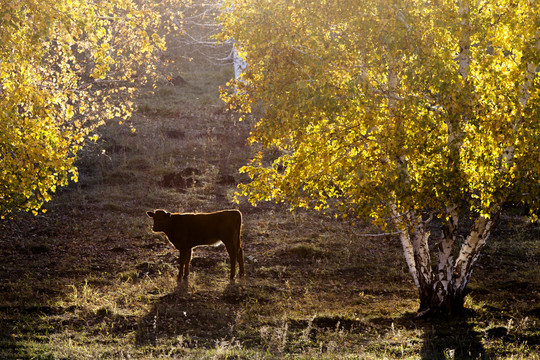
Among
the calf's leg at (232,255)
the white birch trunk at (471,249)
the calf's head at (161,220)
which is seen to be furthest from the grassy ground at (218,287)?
the calf's head at (161,220)

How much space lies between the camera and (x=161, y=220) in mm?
14148

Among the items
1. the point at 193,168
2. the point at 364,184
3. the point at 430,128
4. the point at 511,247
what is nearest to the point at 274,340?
the point at 364,184

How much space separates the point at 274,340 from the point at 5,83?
738cm

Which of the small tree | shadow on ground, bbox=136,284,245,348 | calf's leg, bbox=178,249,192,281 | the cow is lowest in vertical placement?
shadow on ground, bbox=136,284,245,348

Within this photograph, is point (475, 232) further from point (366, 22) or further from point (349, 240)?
point (349, 240)

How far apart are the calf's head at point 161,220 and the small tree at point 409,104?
2.82 m

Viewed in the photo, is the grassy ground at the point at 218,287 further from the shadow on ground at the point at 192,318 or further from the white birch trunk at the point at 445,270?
the white birch trunk at the point at 445,270

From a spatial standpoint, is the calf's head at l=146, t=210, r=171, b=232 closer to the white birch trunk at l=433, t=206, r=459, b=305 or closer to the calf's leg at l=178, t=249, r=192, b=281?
the calf's leg at l=178, t=249, r=192, b=281

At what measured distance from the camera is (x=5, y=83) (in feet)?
39.8

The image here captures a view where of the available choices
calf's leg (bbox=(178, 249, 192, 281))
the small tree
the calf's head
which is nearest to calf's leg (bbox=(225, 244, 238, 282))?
calf's leg (bbox=(178, 249, 192, 281))

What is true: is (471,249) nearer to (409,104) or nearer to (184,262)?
(409,104)

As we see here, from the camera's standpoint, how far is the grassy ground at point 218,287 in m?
10.4

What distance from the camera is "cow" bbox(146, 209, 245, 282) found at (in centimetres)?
1425

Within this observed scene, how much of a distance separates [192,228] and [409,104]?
6224 mm
